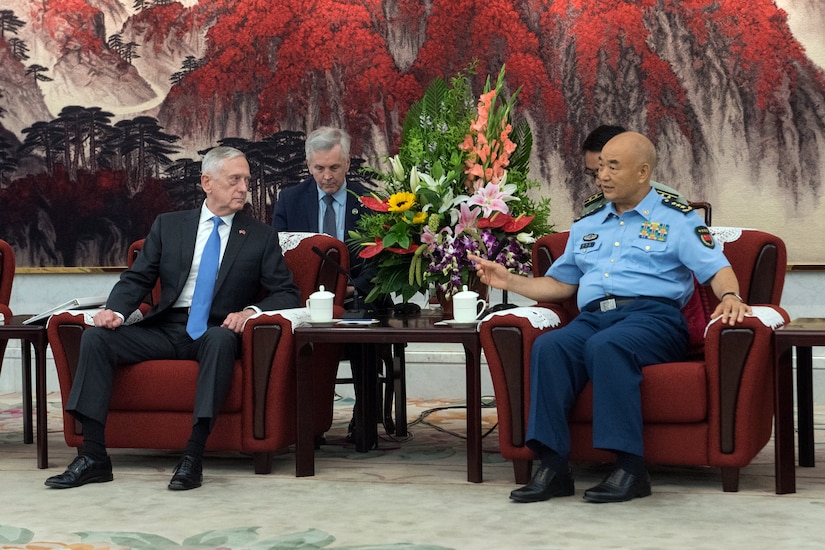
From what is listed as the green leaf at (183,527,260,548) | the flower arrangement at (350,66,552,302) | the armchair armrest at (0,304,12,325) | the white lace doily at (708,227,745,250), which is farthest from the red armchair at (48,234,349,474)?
the white lace doily at (708,227,745,250)

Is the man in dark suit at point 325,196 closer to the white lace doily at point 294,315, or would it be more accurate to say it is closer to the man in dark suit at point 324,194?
the man in dark suit at point 324,194

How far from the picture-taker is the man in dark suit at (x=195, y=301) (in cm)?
405

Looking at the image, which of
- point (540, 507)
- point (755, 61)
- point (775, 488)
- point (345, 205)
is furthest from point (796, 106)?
point (540, 507)

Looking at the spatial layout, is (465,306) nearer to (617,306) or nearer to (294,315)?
(617,306)

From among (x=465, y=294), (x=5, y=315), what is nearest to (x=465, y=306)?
(x=465, y=294)

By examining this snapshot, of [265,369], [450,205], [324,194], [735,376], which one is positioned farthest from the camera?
[324,194]

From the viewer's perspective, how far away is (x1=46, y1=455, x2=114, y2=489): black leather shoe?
13.0ft

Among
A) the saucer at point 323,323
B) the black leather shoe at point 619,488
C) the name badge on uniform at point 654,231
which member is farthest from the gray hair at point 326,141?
the black leather shoe at point 619,488

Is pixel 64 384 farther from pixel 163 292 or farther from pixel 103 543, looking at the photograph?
pixel 103 543

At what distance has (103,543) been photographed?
3.16 metres

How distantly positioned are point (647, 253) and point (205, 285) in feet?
5.48

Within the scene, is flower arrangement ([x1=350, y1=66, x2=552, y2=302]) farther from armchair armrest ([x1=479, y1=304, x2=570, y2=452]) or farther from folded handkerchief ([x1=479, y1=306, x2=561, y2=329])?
armchair armrest ([x1=479, y1=304, x2=570, y2=452])

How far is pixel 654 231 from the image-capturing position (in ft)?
13.0

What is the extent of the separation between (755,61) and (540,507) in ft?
11.1
